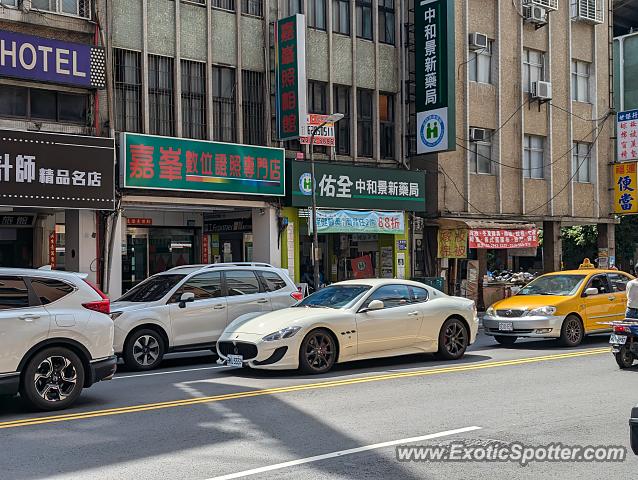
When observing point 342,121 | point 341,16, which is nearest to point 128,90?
point 342,121

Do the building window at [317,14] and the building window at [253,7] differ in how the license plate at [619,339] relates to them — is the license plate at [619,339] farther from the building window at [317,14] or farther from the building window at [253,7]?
the building window at [317,14]

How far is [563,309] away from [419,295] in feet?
11.9

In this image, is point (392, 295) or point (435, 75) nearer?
point (392, 295)

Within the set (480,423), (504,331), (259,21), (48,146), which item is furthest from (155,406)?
(259,21)

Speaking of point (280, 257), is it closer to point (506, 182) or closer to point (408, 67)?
point (408, 67)

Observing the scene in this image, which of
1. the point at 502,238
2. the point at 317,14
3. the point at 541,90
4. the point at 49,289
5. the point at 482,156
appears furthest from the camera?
the point at 541,90

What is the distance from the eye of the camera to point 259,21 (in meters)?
23.7

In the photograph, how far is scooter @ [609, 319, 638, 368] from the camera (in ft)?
41.4

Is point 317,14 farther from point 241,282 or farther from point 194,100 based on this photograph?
point 241,282

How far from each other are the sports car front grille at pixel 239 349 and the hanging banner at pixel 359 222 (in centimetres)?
1124

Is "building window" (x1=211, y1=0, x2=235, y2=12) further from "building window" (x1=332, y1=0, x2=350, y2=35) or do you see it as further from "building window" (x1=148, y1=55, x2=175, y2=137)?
"building window" (x1=332, y1=0, x2=350, y2=35)

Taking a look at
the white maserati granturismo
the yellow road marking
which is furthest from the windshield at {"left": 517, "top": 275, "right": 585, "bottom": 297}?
the white maserati granturismo

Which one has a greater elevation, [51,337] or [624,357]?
[51,337]

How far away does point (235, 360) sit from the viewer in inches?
482
